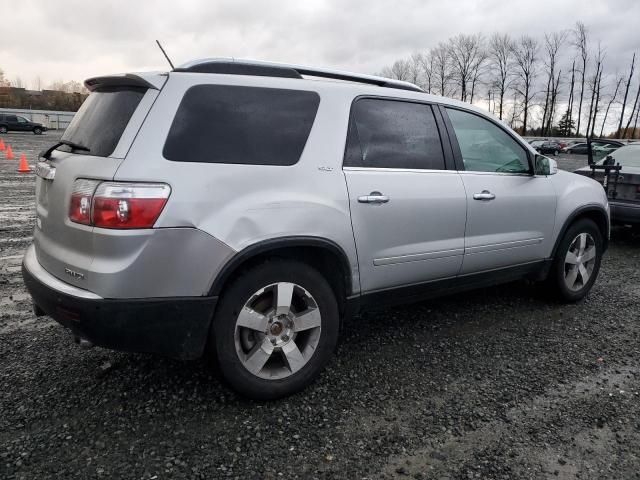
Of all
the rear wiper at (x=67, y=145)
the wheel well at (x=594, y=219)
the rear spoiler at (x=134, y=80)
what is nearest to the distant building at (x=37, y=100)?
the rear wiper at (x=67, y=145)

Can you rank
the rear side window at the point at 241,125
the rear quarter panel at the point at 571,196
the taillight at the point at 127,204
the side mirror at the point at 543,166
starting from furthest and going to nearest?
the rear quarter panel at the point at 571,196 < the side mirror at the point at 543,166 < the rear side window at the point at 241,125 < the taillight at the point at 127,204

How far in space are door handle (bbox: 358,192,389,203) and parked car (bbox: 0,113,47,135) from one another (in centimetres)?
4512

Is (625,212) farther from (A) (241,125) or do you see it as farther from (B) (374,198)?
(A) (241,125)

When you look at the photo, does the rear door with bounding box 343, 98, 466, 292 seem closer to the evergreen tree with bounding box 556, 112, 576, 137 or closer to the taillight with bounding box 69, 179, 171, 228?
the taillight with bounding box 69, 179, 171, 228

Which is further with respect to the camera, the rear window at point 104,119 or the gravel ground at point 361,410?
the rear window at point 104,119

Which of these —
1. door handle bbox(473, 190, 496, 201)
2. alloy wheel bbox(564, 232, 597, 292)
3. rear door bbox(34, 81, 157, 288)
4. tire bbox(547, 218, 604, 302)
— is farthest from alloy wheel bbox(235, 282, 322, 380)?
alloy wheel bbox(564, 232, 597, 292)

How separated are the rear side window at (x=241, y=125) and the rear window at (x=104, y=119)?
28 cm

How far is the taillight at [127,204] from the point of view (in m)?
2.33

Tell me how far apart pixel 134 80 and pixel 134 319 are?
4.12 ft

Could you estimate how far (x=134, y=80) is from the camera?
104 inches

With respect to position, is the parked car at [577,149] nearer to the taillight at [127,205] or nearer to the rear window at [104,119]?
the rear window at [104,119]

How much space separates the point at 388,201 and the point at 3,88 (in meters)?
89.1

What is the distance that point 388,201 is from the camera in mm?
3137

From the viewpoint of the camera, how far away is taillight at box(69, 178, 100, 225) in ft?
7.88
